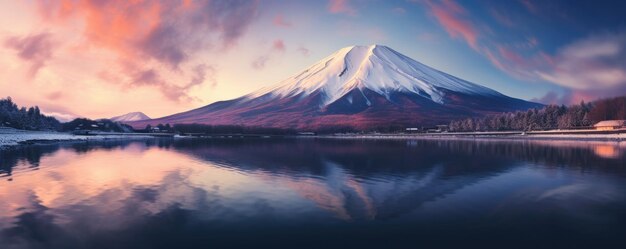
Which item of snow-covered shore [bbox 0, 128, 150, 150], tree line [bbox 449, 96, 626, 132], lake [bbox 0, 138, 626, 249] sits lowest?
lake [bbox 0, 138, 626, 249]

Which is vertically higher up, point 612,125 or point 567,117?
point 567,117

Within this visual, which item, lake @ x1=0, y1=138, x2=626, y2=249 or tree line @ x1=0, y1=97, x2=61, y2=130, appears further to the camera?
tree line @ x1=0, y1=97, x2=61, y2=130

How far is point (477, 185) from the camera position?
70.2 ft

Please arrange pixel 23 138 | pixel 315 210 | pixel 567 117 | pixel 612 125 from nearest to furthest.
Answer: pixel 315 210 → pixel 23 138 → pixel 612 125 → pixel 567 117

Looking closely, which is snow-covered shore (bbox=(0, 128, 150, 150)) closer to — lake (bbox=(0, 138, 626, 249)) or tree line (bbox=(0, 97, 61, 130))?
tree line (bbox=(0, 97, 61, 130))

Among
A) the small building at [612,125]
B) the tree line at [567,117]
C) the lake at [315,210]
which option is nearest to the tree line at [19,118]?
the lake at [315,210]

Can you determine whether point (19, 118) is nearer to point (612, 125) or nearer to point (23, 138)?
point (23, 138)

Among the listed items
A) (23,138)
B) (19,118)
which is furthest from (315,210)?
(19,118)

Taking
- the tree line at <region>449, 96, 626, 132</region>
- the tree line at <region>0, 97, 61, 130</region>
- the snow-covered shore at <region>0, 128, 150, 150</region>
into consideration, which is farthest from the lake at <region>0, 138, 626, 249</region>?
the tree line at <region>0, 97, 61, 130</region>

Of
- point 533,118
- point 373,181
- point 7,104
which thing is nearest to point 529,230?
point 373,181

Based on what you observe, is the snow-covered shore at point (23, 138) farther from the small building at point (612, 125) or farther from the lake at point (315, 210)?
the small building at point (612, 125)

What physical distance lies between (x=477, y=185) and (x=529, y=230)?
30.8 feet

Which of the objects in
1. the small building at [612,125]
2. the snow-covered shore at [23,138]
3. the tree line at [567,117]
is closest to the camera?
the snow-covered shore at [23,138]

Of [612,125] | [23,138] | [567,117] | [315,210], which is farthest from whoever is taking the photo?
[567,117]
